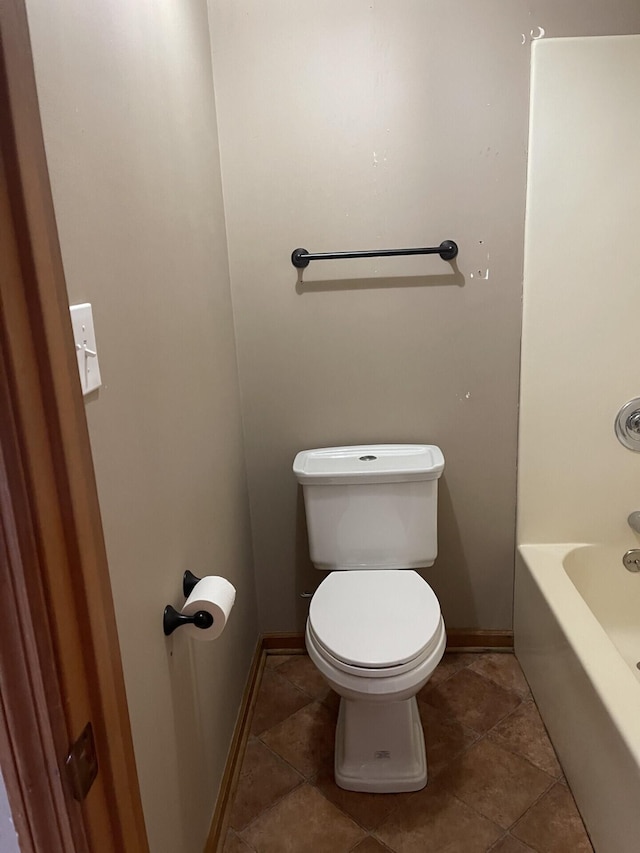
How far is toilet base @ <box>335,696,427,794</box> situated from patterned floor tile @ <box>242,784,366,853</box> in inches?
3.7

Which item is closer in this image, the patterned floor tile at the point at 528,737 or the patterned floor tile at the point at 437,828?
the patterned floor tile at the point at 437,828

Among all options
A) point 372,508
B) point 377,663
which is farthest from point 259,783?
point 372,508

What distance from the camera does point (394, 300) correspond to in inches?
78.2

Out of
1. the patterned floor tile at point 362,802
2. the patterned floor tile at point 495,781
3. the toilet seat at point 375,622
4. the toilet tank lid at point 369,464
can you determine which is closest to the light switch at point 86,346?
the toilet seat at point 375,622

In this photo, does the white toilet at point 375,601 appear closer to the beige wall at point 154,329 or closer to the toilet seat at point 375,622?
the toilet seat at point 375,622

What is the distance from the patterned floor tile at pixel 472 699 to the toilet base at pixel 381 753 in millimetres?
267

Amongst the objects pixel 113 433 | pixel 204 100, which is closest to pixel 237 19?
pixel 204 100

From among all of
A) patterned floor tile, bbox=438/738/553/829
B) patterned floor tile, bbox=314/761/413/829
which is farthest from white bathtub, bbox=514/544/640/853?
patterned floor tile, bbox=314/761/413/829

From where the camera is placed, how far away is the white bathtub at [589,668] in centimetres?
138

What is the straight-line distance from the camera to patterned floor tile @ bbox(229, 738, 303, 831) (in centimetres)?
168

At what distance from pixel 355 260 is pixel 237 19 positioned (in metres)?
0.73

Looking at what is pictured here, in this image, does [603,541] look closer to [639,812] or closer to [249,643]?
[639,812]

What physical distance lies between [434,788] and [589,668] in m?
0.54

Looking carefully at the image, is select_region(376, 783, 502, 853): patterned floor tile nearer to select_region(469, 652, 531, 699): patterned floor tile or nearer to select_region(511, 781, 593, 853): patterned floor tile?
select_region(511, 781, 593, 853): patterned floor tile
